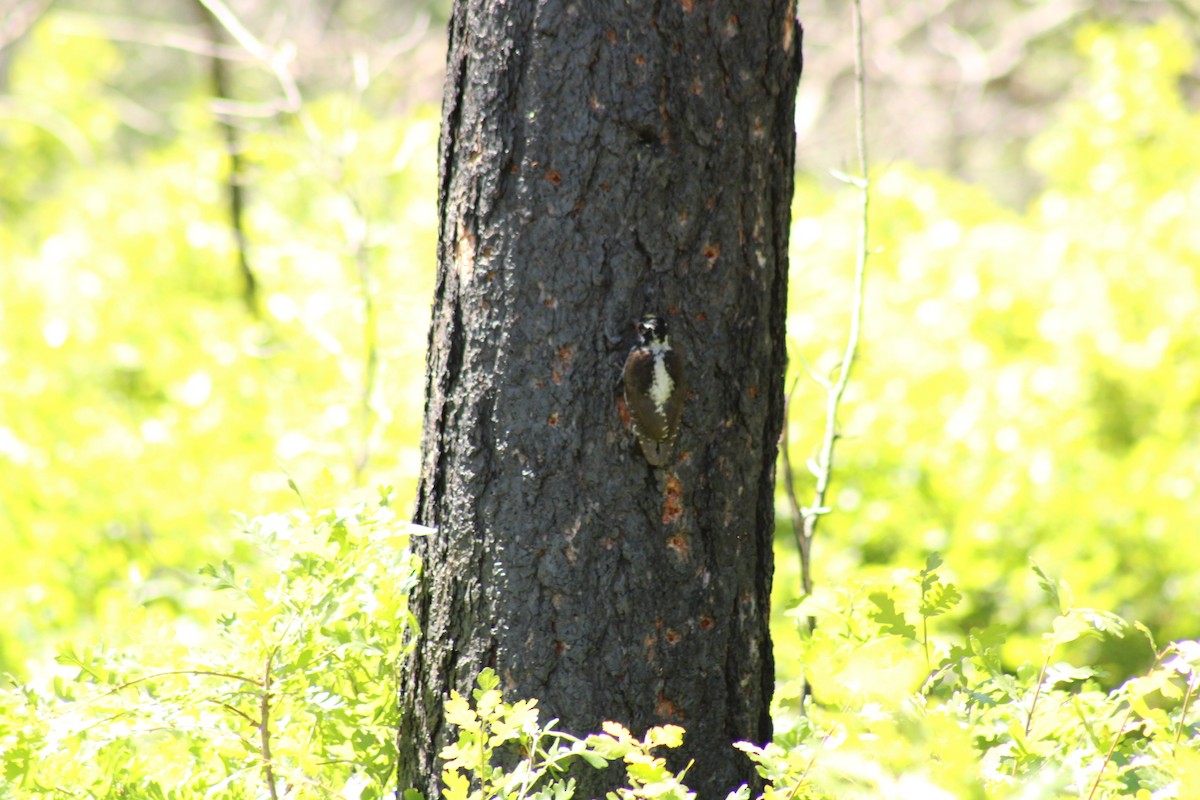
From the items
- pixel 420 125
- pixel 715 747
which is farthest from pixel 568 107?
pixel 420 125

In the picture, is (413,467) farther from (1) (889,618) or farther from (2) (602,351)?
(1) (889,618)

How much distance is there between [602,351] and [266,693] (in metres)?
0.59

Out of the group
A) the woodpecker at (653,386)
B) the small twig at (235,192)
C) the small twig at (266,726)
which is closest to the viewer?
the small twig at (266,726)

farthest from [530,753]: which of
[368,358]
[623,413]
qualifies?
[368,358]

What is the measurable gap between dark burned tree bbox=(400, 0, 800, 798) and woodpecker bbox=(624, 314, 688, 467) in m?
0.02

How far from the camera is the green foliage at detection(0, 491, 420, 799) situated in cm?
142

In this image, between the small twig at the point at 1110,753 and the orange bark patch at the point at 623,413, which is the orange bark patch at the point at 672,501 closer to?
the orange bark patch at the point at 623,413

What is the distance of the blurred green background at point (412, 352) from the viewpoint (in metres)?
3.38

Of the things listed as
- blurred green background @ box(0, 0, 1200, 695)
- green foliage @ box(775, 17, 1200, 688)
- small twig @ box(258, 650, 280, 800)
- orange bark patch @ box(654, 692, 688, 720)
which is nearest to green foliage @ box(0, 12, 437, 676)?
blurred green background @ box(0, 0, 1200, 695)

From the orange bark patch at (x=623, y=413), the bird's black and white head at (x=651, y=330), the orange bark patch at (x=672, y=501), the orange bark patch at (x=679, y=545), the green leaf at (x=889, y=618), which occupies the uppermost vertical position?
the bird's black and white head at (x=651, y=330)

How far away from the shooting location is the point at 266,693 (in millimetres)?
1400

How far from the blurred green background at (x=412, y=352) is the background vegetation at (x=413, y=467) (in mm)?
18

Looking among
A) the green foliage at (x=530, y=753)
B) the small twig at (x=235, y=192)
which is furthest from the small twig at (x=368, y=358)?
the small twig at (x=235, y=192)

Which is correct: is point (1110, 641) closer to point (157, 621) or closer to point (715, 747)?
point (715, 747)
